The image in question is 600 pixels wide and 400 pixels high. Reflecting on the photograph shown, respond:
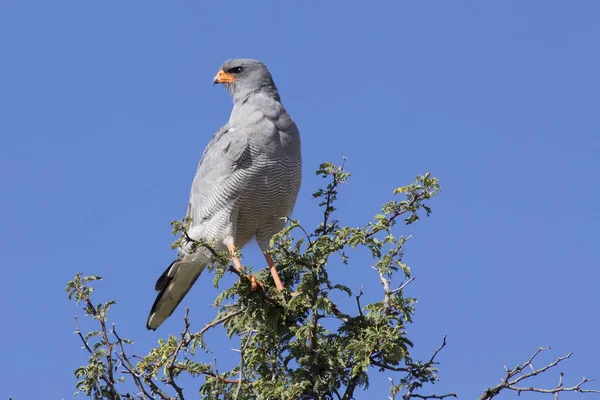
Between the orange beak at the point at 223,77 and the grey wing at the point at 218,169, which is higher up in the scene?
the orange beak at the point at 223,77

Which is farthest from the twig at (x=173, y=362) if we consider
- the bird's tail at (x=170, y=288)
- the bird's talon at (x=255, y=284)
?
the bird's tail at (x=170, y=288)

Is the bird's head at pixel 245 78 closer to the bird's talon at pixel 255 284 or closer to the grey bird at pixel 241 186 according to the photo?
the grey bird at pixel 241 186

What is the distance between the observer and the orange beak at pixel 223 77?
25.1ft

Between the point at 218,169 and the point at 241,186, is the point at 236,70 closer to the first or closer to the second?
the point at 218,169

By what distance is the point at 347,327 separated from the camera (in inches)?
209

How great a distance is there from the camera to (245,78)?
7547 mm

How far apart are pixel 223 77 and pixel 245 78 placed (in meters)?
0.26

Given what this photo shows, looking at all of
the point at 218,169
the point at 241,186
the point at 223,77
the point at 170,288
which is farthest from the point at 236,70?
the point at 170,288

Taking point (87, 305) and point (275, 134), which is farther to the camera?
point (275, 134)

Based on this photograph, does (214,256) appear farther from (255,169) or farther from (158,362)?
(255,169)

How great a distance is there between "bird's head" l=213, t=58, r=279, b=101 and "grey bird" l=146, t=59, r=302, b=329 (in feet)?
0.16

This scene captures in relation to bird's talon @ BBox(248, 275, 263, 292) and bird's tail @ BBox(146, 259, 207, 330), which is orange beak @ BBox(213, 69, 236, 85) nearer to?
bird's tail @ BBox(146, 259, 207, 330)

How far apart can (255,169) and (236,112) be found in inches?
25.9

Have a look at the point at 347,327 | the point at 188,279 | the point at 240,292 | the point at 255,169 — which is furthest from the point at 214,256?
the point at 188,279
